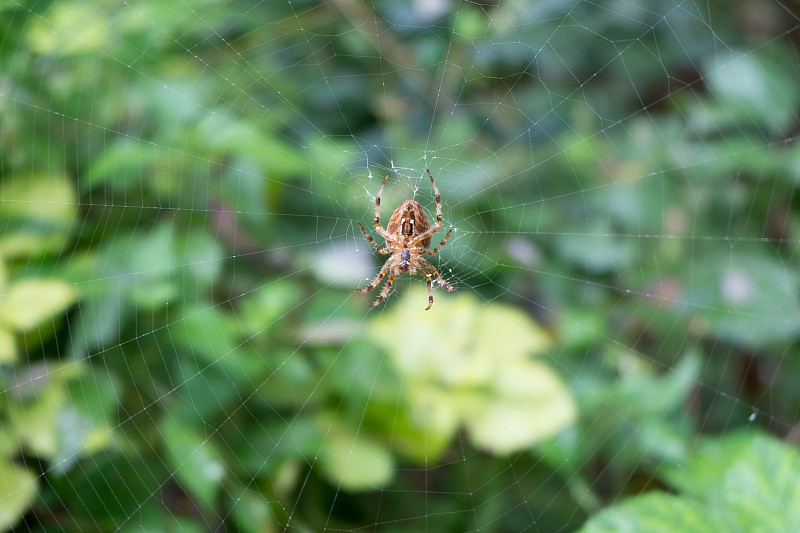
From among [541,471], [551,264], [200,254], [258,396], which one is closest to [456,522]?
[541,471]

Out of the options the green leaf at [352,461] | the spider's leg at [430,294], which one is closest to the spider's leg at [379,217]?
the spider's leg at [430,294]

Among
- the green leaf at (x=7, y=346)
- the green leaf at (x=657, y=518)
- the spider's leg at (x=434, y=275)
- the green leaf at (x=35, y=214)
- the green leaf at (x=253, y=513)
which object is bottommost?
the green leaf at (x=253, y=513)

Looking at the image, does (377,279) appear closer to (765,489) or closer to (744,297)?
(744,297)

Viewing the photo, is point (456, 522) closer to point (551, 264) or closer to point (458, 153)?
point (551, 264)

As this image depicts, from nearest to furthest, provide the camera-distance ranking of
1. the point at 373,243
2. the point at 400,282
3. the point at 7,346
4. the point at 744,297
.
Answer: the point at 7,346
the point at 744,297
the point at 373,243
the point at 400,282

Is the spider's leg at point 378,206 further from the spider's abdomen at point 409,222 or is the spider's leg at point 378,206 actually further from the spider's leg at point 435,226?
the spider's leg at point 435,226

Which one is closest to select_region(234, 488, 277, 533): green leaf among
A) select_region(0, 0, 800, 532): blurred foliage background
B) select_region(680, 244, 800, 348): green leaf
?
select_region(0, 0, 800, 532): blurred foliage background

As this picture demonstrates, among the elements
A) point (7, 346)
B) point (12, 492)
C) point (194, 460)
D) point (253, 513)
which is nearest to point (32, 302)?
point (7, 346)

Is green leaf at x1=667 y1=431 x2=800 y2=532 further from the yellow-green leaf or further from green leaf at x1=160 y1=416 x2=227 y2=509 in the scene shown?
green leaf at x1=160 y1=416 x2=227 y2=509

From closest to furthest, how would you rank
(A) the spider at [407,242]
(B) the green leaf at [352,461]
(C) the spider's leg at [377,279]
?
(B) the green leaf at [352,461], (C) the spider's leg at [377,279], (A) the spider at [407,242]
